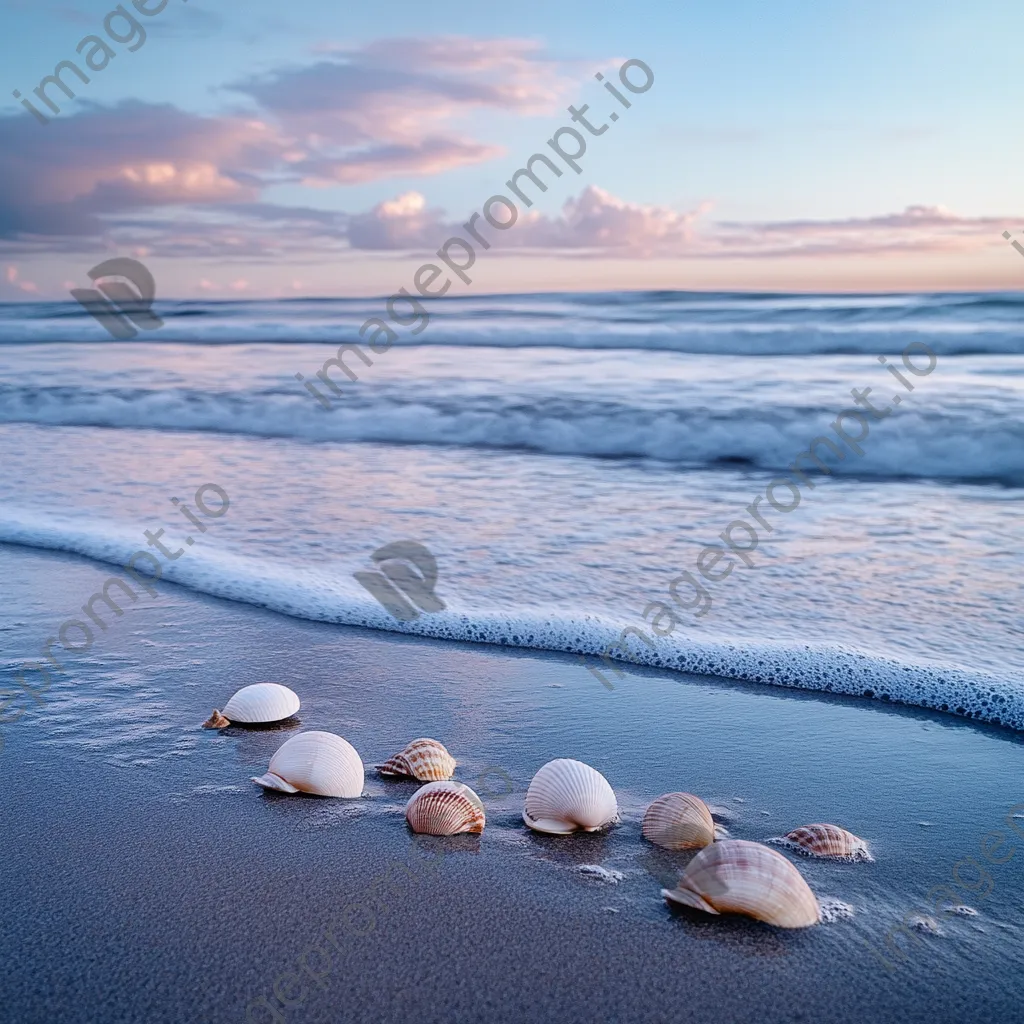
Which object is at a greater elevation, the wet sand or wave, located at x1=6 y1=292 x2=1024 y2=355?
wave, located at x1=6 y1=292 x2=1024 y2=355

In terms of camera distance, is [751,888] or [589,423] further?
[589,423]

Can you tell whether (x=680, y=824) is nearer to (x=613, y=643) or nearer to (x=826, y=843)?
(x=826, y=843)

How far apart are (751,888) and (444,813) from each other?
0.84 meters

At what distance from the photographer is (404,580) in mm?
4957

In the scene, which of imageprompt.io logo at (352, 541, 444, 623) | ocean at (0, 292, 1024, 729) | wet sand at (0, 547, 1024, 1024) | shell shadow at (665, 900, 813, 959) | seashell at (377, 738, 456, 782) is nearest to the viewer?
wet sand at (0, 547, 1024, 1024)

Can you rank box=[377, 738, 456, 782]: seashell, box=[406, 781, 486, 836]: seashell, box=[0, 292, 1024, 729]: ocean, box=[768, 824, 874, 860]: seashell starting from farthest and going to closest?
box=[0, 292, 1024, 729]: ocean
box=[377, 738, 456, 782]: seashell
box=[406, 781, 486, 836]: seashell
box=[768, 824, 874, 860]: seashell

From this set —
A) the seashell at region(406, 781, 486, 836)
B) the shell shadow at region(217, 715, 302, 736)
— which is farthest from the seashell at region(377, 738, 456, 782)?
the shell shadow at region(217, 715, 302, 736)

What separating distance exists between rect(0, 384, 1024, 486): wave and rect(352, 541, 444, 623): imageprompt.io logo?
409cm

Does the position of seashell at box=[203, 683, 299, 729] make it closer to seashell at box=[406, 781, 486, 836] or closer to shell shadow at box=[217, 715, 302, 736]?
shell shadow at box=[217, 715, 302, 736]

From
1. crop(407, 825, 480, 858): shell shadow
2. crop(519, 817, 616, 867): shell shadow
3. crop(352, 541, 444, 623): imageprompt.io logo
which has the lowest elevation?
crop(407, 825, 480, 858): shell shadow

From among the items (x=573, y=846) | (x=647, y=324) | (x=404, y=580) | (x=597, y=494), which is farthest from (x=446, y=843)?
(x=647, y=324)

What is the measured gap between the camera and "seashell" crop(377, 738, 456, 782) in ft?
9.55

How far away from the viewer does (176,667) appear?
152 inches

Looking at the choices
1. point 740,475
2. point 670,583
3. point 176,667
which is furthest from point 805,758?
point 740,475
